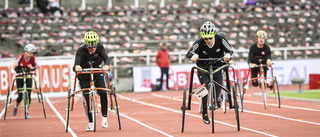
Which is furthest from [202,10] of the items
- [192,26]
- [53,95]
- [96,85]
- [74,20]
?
[96,85]

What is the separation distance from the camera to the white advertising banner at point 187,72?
28.9 meters

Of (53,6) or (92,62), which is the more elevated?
(53,6)

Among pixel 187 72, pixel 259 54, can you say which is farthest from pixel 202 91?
pixel 187 72

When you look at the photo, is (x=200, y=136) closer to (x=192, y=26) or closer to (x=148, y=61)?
(x=148, y=61)

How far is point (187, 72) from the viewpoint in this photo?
29.2 metres

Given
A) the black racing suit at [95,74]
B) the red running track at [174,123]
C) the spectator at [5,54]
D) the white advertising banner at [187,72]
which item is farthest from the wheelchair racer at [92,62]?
the spectator at [5,54]

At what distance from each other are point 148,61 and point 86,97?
1787 centimetres

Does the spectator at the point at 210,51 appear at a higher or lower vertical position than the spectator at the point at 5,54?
lower

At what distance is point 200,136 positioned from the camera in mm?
10469

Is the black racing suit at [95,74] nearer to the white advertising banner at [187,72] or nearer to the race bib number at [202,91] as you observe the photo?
the race bib number at [202,91]

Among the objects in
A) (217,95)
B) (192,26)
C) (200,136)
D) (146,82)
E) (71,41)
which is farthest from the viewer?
(192,26)

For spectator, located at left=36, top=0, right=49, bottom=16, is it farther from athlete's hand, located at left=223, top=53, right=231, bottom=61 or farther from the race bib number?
athlete's hand, located at left=223, top=53, right=231, bottom=61

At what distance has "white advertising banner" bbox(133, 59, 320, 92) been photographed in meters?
28.9

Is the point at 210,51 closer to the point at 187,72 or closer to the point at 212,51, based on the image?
the point at 212,51
